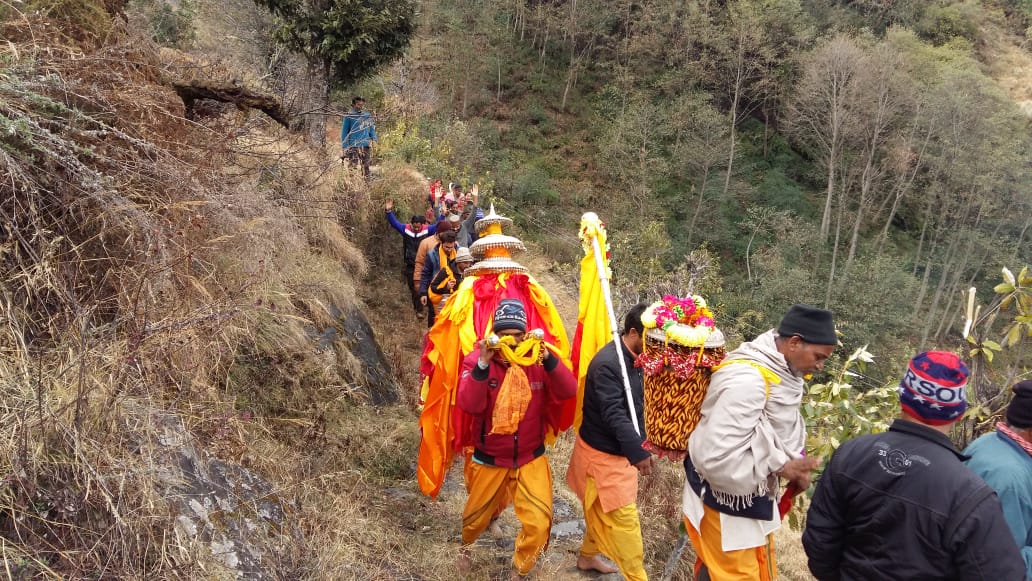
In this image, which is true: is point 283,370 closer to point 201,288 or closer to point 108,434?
point 201,288

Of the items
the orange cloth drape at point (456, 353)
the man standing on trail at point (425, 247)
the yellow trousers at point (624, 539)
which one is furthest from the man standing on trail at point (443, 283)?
the yellow trousers at point (624, 539)

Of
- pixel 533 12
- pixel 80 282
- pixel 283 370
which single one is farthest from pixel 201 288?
pixel 533 12

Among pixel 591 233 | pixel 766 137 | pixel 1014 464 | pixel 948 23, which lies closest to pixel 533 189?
pixel 766 137

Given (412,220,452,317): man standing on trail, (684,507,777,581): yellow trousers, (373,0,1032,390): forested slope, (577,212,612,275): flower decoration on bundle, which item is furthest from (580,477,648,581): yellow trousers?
(373,0,1032,390): forested slope

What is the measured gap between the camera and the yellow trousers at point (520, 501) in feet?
10.8

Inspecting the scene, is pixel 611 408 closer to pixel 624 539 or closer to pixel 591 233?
pixel 624 539

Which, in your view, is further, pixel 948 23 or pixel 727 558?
pixel 948 23

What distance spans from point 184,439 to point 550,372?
182 cm

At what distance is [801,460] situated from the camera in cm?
242

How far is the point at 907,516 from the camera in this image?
6.57 feet

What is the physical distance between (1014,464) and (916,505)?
0.62 meters

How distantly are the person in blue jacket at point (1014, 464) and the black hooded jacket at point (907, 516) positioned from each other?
0.29 metres

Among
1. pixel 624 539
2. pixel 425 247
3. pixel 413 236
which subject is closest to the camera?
pixel 624 539

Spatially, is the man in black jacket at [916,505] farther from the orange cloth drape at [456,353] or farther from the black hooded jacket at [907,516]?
the orange cloth drape at [456,353]
